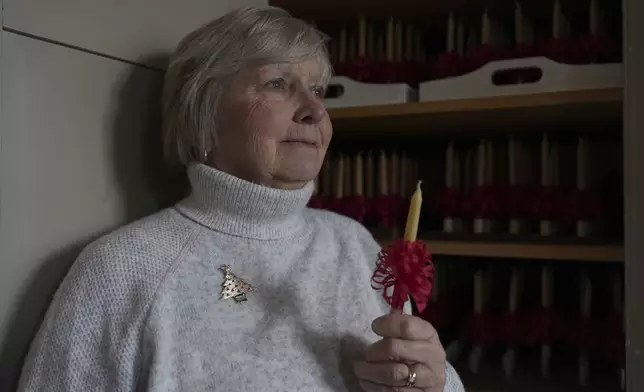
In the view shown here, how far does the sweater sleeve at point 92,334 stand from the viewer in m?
0.69

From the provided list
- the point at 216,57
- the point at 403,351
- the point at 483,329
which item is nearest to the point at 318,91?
the point at 216,57

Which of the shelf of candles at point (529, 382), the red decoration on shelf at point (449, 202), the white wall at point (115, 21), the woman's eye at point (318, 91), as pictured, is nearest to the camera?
the white wall at point (115, 21)

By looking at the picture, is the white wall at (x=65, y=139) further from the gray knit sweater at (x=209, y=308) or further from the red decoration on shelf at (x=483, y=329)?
the red decoration on shelf at (x=483, y=329)

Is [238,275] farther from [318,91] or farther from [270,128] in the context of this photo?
[318,91]

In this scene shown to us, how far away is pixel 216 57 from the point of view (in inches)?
33.3

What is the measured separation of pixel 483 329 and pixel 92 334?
2.65 feet

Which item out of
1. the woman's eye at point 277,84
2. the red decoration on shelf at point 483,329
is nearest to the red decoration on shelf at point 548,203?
the red decoration on shelf at point 483,329

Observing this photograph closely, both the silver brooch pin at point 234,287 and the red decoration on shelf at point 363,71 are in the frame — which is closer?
the silver brooch pin at point 234,287

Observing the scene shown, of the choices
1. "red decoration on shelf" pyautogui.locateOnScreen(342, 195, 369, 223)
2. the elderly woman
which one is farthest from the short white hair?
"red decoration on shelf" pyautogui.locateOnScreen(342, 195, 369, 223)

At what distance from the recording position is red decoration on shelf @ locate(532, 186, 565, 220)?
1.12 meters

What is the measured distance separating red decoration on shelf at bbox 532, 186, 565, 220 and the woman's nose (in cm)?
54

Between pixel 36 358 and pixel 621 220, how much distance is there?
1085mm

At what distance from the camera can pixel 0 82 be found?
2.33 ft

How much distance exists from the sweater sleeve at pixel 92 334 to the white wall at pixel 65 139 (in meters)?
0.07
